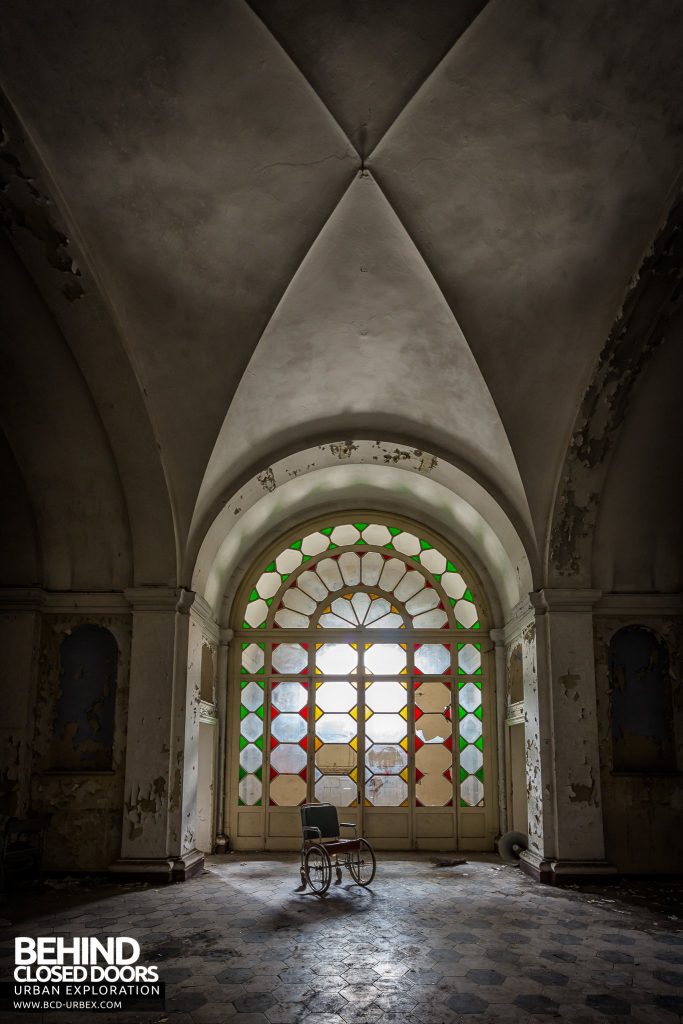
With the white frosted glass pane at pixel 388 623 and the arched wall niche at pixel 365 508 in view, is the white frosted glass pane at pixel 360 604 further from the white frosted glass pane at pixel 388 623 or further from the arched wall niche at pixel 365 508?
the arched wall niche at pixel 365 508

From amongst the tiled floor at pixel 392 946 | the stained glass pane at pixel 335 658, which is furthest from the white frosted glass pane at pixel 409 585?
the tiled floor at pixel 392 946

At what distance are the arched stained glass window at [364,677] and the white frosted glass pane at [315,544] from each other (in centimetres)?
2

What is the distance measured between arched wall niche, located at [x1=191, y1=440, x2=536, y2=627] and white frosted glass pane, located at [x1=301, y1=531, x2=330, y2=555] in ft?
1.00

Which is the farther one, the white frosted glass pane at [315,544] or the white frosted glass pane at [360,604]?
the white frosted glass pane at [315,544]

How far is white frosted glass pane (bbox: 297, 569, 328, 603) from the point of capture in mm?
12242

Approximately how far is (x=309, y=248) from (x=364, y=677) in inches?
263

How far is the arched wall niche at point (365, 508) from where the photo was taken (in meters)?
10.1

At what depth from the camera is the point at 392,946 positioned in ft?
19.1

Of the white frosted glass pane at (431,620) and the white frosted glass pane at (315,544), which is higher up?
the white frosted glass pane at (315,544)

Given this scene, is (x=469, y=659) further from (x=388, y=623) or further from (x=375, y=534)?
(x=375, y=534)

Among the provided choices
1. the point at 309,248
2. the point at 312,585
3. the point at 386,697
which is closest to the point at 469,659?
the point at 386,697

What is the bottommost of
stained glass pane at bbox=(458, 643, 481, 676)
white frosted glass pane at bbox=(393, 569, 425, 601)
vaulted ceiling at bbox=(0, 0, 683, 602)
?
stained glass pane at bbox=(458, 643, 481, 676)

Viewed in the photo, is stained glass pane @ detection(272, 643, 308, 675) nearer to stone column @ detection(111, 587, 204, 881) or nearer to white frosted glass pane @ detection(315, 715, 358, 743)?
white frosted glass pane @ detection(315, 715, 358, 743)

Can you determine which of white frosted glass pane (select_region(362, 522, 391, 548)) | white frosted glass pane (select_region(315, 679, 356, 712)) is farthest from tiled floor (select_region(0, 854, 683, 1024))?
white frosted glass pane (select_region(362, 522, 391, 548))
